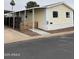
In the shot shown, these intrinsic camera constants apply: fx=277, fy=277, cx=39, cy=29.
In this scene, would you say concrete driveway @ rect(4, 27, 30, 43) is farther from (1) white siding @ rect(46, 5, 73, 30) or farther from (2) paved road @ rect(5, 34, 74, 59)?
(1) white siding @ rect(46, 5, 73, 30)

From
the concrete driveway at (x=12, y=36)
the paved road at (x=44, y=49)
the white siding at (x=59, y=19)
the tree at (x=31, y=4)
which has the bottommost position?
the paved road at (x=44, y=49)

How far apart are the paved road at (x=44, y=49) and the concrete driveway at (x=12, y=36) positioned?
40mm

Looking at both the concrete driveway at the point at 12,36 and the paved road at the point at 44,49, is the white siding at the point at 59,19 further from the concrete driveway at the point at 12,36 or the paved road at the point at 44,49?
the concrete driveway at the point at 12,36

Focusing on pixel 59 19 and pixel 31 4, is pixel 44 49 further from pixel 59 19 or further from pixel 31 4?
pixel 31 4

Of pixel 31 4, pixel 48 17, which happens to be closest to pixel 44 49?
pixel 48 17

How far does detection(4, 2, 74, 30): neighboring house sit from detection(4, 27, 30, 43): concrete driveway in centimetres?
7

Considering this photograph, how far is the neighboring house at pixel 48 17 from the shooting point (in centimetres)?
234

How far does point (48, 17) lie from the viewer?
237 centimetres

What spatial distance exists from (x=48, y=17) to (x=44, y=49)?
277 mm

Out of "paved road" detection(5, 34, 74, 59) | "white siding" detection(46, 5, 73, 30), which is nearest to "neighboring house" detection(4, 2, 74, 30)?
"white siding" detection(46, 5, 73, 30)

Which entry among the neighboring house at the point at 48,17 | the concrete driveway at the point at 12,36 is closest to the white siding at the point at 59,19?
the neighboring house at the point at 48,17

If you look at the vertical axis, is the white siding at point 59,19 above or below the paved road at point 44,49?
above
